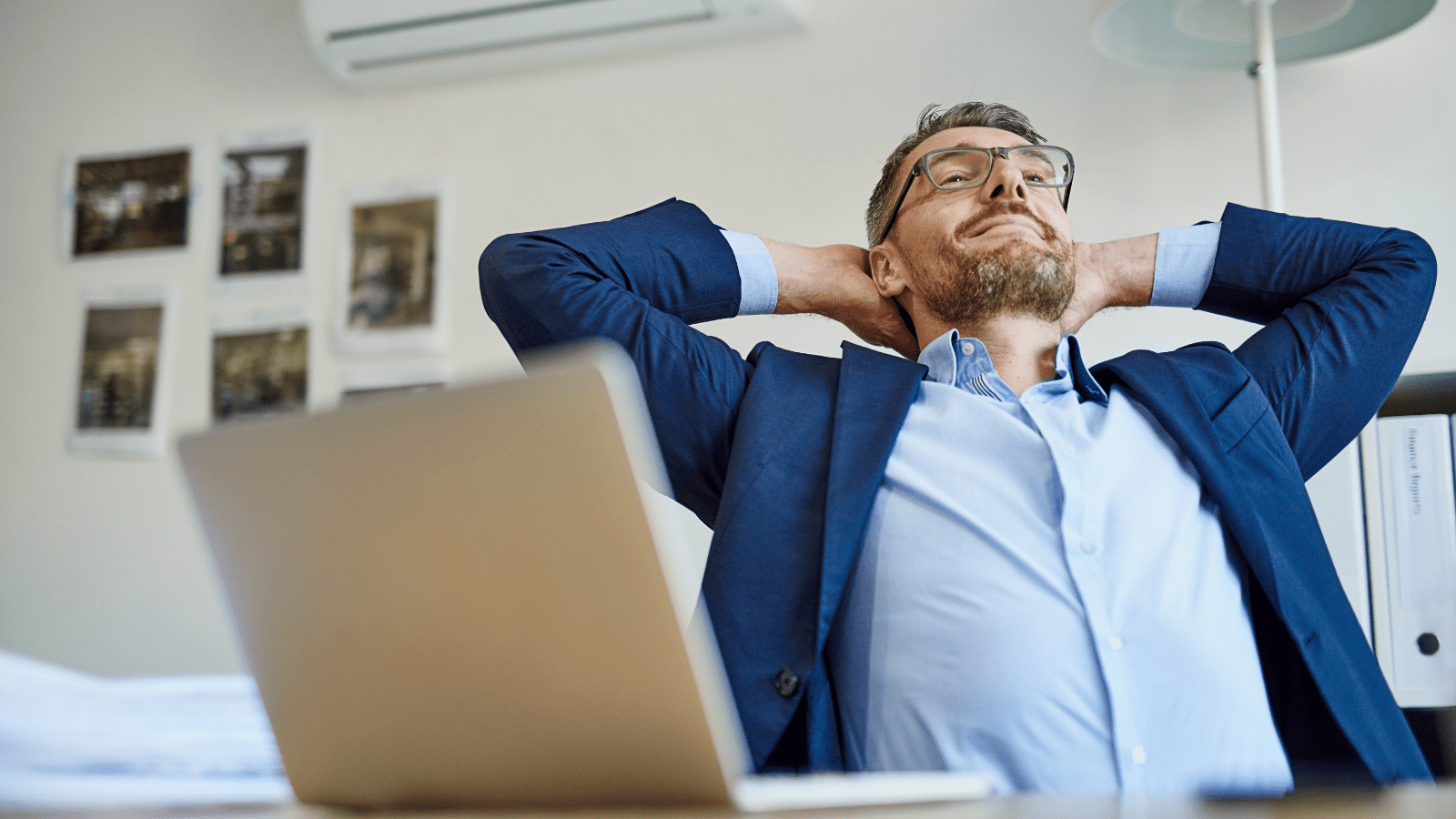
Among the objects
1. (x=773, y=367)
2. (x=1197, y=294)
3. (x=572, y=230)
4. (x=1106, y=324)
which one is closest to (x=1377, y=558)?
(x=1197, y=294)

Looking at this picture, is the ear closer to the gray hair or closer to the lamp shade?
the gray hair

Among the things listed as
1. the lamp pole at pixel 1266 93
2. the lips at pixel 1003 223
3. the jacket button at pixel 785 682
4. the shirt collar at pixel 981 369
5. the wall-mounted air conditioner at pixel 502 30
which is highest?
the wall-mounted air conditioner at pixel 502 30

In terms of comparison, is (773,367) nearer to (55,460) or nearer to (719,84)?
(719,84)

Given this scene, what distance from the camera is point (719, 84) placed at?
6.90 feet

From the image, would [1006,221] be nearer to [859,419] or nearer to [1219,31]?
[859,419]

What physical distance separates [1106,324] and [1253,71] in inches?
17.0

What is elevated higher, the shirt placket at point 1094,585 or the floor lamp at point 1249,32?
the floor lamp at point 1249,32

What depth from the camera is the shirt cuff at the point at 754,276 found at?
4.33 ft

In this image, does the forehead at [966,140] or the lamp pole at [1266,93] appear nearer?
the forehead at [966,140]

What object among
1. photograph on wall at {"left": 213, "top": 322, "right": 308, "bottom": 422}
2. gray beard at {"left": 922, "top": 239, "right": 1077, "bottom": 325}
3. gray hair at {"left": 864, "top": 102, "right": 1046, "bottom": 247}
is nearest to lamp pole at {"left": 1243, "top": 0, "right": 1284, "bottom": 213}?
gray hair at {"left": 864, "top": 102, "right": 1046, "bottom": 247}

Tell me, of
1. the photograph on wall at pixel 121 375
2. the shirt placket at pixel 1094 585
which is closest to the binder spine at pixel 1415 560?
the shirt placket at pixel 1094 585

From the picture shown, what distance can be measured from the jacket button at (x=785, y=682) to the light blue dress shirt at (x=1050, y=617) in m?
0.08

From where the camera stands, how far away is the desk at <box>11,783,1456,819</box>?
0.38 metres

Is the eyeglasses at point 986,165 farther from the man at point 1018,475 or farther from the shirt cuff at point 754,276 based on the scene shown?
the shirt cuff at point 754,276
